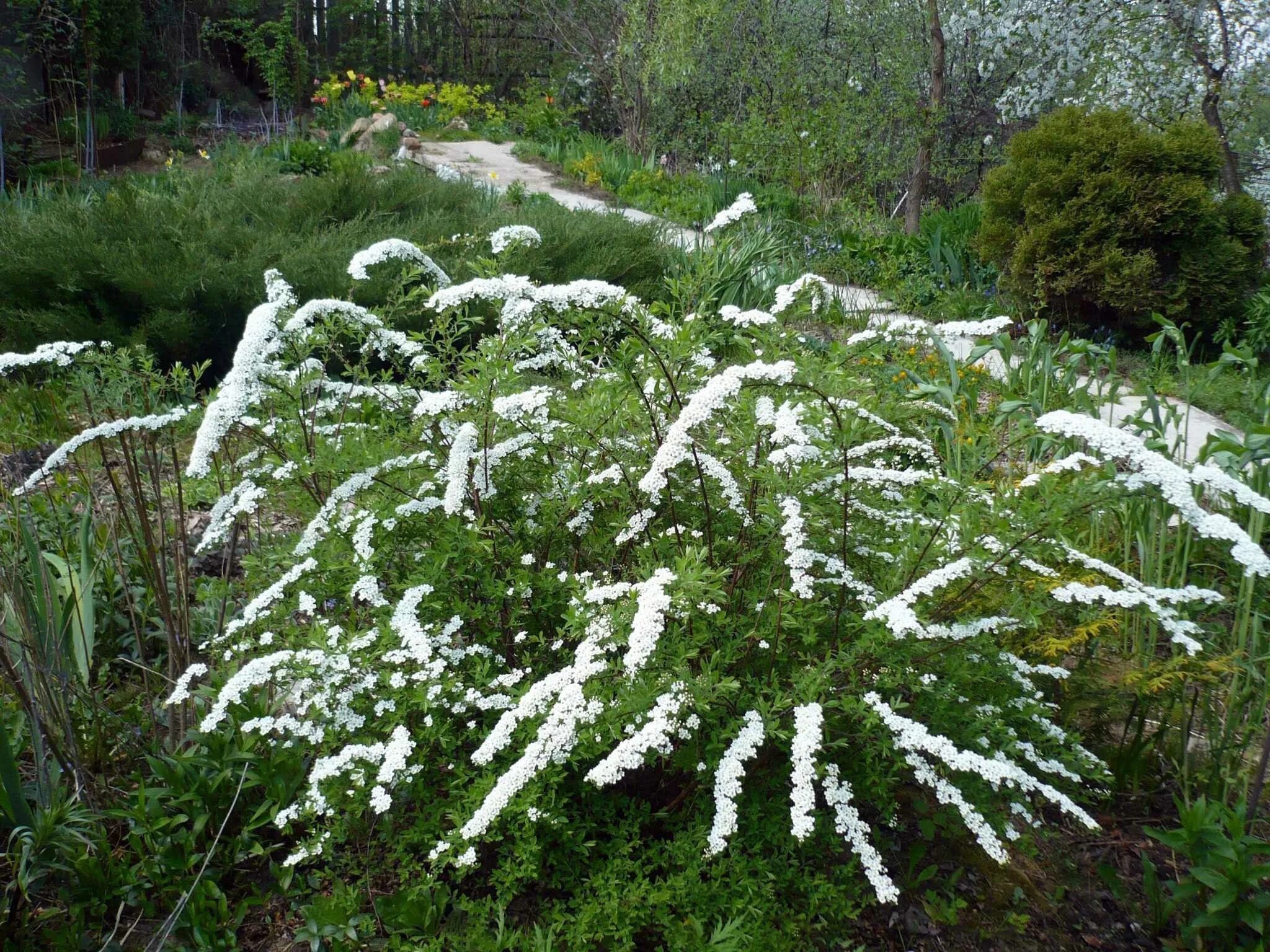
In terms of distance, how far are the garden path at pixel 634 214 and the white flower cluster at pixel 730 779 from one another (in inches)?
49.4

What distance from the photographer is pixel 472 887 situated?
1.84 metres

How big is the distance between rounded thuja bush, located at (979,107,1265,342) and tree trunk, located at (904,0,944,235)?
7.56 feet

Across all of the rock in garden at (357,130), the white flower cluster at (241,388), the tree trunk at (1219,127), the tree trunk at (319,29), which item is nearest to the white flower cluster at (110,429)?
the white flower cluster at (241,388)

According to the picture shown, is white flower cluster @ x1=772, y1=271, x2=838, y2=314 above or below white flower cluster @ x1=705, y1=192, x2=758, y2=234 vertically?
below

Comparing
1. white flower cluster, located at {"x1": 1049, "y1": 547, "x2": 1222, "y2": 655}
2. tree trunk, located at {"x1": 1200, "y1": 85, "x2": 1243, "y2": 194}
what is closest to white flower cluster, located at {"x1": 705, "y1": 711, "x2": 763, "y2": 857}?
white flower cluster, located at {"x1": 1049, "y1": 547, "x2": 1222, "y2": 655}

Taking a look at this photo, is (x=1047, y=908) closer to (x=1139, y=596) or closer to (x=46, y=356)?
(x=1139, y=596)

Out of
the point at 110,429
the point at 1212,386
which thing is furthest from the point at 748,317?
the point at 1212,386

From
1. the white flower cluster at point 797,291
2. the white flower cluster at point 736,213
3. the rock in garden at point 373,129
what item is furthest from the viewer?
the rock in garden at point 373,129

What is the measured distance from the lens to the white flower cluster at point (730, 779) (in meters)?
1.42

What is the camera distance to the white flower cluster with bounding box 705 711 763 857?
142 cm

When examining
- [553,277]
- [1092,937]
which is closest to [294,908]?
[1092,937]

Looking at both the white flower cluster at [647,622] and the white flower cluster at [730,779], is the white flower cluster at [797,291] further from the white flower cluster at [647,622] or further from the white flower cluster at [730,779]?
the white flower cluster at [730,779]

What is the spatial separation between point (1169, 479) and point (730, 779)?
869 millimetres

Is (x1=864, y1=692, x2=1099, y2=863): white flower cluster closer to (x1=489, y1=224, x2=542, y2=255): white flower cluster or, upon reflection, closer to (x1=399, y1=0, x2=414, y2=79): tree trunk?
(x1=489, y1=224, x2=542, y2=255): white flower cluster
